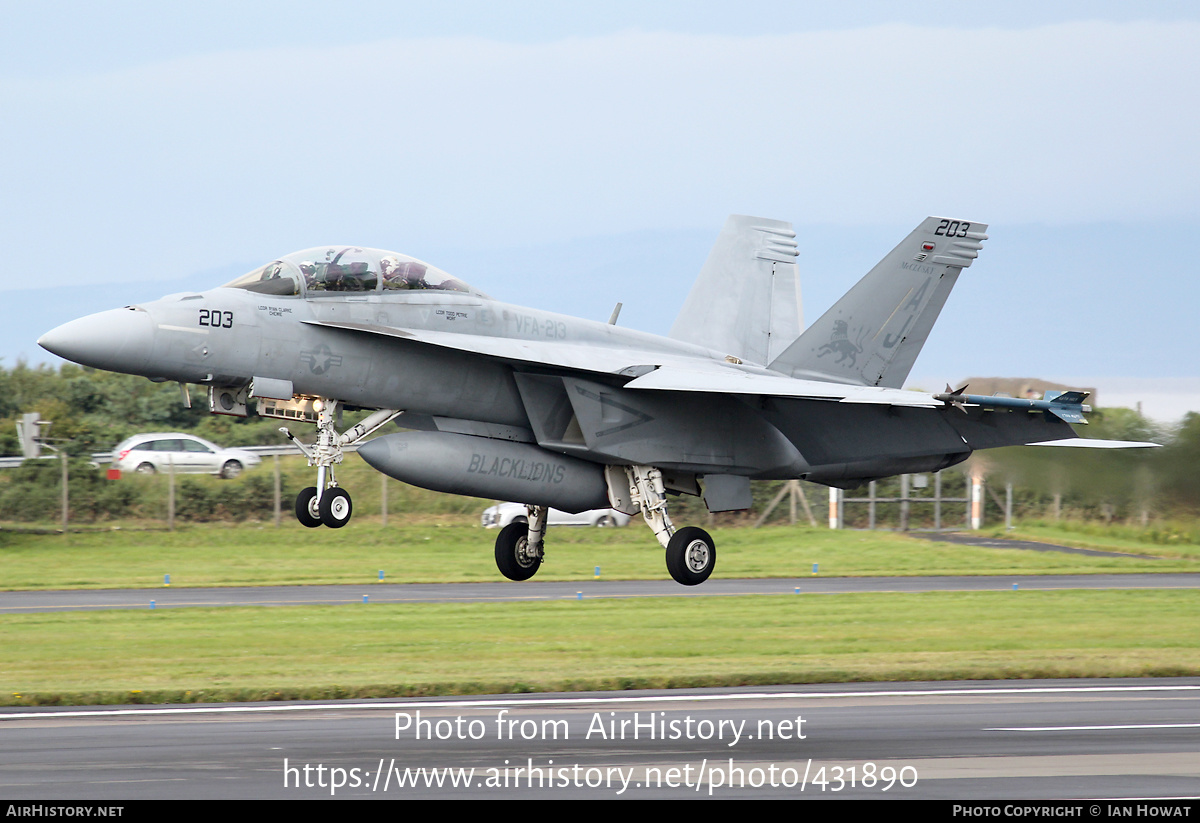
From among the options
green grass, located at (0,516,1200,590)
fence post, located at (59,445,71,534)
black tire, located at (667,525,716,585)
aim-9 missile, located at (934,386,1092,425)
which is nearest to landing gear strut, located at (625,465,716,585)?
black tire, located at (667,525,716,585)

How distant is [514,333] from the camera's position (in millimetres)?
17828

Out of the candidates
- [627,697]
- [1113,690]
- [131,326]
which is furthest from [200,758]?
[1113,690]

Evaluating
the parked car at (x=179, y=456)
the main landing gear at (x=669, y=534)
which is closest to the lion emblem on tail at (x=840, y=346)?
the main landing gear at (x=669, y=534)

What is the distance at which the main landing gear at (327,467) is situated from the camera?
15.7m

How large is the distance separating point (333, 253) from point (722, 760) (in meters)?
7.41

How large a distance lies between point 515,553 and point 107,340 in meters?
6.66

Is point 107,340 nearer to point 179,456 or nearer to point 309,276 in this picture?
point 309,276

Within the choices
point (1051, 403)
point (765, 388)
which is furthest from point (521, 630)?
point (1051, 403)

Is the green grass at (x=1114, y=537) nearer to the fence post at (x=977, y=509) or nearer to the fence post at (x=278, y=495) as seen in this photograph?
the fence post at (x=977, y=509)

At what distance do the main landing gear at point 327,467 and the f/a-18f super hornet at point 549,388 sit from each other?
0.03 m

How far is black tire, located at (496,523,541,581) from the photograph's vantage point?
19.0 meters

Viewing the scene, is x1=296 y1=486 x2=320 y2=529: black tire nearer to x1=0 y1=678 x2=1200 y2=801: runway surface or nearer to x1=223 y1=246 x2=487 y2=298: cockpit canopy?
x1=223 y1=246 x2=487 y2=298: cockpit canopy

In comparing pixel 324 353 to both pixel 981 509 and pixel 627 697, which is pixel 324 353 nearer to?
pixel 627 697

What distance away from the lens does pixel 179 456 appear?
151ft
